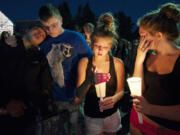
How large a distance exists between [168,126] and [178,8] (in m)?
1.32

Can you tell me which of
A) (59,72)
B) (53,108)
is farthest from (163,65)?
(53,108)

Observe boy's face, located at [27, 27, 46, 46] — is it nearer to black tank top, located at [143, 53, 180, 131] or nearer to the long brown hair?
the long brown hair

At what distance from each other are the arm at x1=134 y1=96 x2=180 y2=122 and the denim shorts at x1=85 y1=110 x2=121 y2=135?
2.24 ft

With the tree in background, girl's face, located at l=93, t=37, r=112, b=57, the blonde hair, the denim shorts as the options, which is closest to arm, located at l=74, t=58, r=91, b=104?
girl's face, located at l=93, t=37, r=112, b=57

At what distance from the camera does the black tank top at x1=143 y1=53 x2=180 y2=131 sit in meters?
1.64

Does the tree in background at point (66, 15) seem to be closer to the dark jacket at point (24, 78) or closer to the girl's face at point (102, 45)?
the dark jacket at point (24, 78)

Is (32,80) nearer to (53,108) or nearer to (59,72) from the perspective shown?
(59,72)

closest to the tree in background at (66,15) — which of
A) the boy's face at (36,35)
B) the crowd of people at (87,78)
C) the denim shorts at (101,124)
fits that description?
the boy's face at (36,35)

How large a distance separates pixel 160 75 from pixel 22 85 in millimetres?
1827

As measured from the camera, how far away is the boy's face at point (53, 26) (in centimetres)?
268

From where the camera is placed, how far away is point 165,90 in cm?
173

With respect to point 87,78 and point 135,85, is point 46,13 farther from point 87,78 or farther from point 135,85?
point 135,85

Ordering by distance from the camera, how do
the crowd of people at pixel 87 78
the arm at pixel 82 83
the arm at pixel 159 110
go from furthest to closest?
1. the arm at pixel 82 83
2. the crowd of people at pixel 87 78
3. the arm at pixel 159 110

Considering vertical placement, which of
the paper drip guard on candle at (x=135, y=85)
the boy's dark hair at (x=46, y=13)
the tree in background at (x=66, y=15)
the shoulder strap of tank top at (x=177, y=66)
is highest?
the tree in background at (x=66, y=15)
